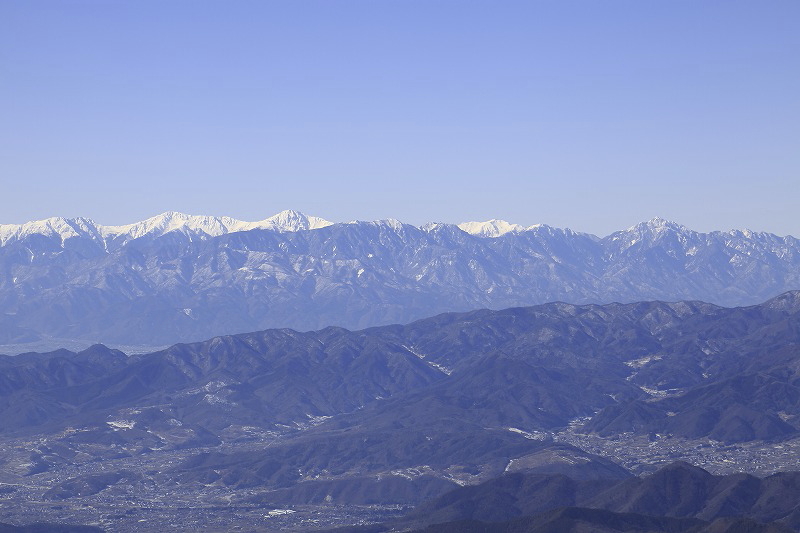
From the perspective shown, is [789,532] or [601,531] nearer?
[789,532]

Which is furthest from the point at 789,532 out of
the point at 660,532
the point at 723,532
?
the point at 660,532

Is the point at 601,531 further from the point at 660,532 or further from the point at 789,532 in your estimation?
the point at 789,532

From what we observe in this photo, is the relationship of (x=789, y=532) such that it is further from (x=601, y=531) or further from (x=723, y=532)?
(x=601, y=531)

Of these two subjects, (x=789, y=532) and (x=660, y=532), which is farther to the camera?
(x=660, y=532)

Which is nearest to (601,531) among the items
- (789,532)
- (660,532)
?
(660,532)

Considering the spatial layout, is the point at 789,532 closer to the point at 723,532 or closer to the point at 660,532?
the point at 723,532
